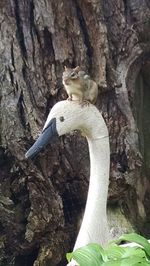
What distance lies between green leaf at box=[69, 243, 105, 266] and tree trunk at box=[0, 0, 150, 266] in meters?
0.86

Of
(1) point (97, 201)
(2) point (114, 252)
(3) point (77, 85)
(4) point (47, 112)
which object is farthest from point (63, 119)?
(2) point (114, 252)

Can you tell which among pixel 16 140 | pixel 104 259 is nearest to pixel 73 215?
pixel 16 140

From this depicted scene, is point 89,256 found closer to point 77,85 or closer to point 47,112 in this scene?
point 77,85

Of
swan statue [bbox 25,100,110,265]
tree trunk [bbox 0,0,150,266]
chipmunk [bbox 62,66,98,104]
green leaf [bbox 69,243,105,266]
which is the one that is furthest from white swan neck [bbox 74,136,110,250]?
green leaf [bbox 69,243,105,266]

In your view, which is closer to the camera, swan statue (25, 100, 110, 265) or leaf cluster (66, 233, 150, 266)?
leaf cluster (66, 233, 150, 266)

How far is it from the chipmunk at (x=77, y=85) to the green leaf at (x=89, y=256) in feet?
1.84

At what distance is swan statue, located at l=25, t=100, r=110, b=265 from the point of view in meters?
1.54

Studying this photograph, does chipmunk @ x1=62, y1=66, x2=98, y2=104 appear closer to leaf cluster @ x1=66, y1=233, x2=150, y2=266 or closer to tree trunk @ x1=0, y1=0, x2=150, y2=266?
tree trunk @ x1=0, y1=0, x2=150, y2=266

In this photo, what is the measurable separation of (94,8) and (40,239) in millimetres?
735

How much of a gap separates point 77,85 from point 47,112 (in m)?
0.46

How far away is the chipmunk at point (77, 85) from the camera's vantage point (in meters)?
1.52

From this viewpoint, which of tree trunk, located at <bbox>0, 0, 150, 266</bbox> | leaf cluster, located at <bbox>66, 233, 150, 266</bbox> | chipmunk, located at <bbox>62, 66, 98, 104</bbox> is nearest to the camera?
leaf cluster, located at <bbox>66, 233, 150, 266</bbox>

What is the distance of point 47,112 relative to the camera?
1972 millimetres

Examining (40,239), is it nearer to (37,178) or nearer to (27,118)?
(37,178)
